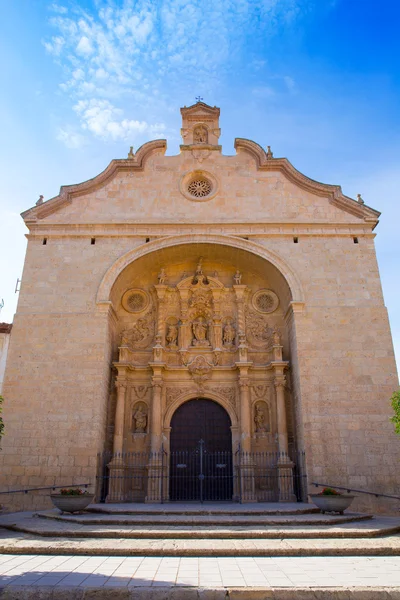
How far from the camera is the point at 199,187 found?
54.3 feet

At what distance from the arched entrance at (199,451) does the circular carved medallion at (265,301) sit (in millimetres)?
Answer: 3648

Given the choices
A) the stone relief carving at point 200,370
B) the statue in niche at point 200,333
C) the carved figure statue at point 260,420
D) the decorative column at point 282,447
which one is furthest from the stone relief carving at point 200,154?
the carved figure statue at point 260,420

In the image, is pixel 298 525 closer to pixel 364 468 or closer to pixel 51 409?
pixel 364 468

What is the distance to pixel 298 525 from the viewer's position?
912 centimetres

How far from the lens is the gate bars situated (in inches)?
532

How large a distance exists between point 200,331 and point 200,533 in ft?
27.1

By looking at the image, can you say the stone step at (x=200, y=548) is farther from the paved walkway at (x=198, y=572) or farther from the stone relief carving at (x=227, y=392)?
the stone relief carving at (x=227, y=392)

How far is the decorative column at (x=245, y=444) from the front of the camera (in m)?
13.5

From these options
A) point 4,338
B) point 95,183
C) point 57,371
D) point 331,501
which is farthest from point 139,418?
point 95,183

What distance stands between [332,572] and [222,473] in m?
8.76

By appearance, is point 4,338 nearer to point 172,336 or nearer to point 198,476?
point 172,336

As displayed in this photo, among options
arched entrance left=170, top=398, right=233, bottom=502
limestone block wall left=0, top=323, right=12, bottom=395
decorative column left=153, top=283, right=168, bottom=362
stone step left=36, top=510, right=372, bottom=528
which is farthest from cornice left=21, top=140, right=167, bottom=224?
stone step left=36, top=510, right=372, bottom=528

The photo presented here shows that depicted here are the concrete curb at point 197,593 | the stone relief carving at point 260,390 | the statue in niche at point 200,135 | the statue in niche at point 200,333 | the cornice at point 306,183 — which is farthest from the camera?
the statue in niche at point 200,135

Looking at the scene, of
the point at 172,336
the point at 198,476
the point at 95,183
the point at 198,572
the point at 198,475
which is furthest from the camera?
the point at 95,183
